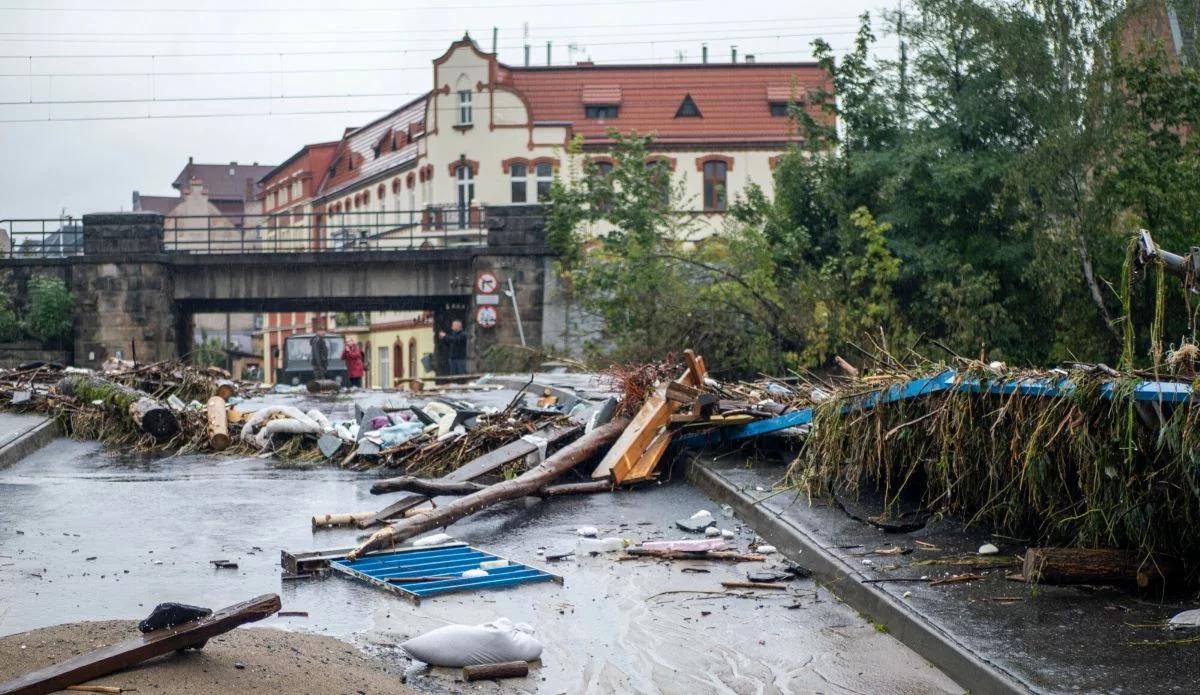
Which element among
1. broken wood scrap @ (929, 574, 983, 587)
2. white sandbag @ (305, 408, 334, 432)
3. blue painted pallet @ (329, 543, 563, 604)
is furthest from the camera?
white sandbag @ (305, 408, 334, 432)

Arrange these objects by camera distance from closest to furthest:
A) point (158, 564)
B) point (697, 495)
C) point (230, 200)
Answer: point (158, 564)
point (697, 495)
point (230, 200)

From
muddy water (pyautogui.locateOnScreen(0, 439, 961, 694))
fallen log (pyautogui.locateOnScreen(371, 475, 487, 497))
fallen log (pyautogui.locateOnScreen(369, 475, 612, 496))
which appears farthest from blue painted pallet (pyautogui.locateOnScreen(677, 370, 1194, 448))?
fallen log (pyautogui.locateOnScreen(371, 475, 487, 497))

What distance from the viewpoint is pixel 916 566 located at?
24.9 ft

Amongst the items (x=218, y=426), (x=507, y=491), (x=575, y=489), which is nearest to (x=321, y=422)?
(x=218, y=426)

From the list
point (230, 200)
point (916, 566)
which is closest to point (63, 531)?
point (916, 566)

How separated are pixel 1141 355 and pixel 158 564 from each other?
26.2 meters

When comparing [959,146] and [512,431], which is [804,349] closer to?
[959,146]

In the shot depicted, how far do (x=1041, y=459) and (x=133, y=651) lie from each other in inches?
186

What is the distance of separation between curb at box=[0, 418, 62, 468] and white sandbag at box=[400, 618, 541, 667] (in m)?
10.5

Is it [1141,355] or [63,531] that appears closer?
[63,531]

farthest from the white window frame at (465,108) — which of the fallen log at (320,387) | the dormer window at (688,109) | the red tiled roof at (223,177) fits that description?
the red tiled roof at (223,177)

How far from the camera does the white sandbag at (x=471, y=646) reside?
5.99m

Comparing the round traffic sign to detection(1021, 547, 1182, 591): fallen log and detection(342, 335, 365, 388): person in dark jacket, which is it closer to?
detection(342, 335, 365, 388): person in dark jacket

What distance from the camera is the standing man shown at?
44.5 m
